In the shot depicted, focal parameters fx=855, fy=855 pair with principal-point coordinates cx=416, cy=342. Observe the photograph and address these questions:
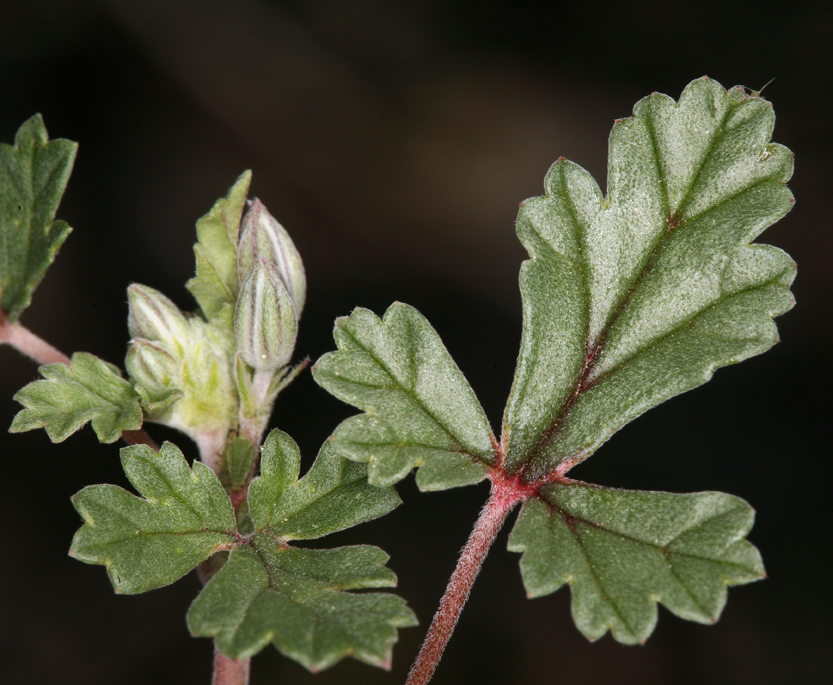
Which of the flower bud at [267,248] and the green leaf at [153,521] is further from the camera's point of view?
the flower bud at [267,248]

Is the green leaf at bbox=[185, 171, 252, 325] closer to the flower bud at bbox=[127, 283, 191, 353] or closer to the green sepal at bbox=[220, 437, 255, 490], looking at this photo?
the flower bud at bbox=[127, 283, 191, 353]

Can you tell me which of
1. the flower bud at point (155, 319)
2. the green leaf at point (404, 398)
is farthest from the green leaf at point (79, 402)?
A: the green leaf at point (404, 398)

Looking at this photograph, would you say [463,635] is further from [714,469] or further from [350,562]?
[350,562]

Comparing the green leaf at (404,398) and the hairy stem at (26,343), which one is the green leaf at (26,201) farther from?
the green leaf at (404,398)

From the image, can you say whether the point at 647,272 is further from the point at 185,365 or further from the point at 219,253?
the point at 185,365

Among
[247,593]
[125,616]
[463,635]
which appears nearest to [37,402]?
[247,593]

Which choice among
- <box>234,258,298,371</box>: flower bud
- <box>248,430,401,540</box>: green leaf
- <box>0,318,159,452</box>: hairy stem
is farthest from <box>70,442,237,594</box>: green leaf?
<box>0,318,159,452</box>: hairy stem
